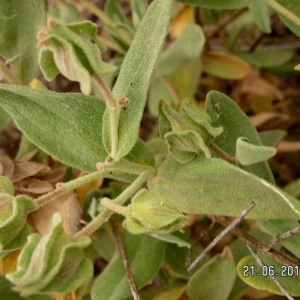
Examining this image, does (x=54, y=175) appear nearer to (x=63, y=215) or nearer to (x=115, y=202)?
(x=63, y=215)

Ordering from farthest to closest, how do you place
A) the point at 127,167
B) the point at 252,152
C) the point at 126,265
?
1. the point at 126,265
2. the point at 127,167
3. the point at 252,152

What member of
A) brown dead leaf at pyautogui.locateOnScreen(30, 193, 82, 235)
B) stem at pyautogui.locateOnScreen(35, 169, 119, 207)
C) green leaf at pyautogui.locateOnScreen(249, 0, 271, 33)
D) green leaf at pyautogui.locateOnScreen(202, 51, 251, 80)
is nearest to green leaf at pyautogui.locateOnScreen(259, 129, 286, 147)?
green leaf at pyautogui.locateOnScreen(249, 0, 271, 33)

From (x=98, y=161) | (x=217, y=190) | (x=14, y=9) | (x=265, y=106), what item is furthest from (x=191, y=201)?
(x=265, y=106)

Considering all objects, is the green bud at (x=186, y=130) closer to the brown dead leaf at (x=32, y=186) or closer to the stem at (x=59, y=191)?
the stem at (x=59, y=191)

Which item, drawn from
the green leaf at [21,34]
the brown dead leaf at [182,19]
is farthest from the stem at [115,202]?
the brown dead leaf at [182,19]

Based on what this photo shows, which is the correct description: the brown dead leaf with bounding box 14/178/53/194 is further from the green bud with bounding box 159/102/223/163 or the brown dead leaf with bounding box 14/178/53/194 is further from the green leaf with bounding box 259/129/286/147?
the green leaf with bounding box 259/129/286/147

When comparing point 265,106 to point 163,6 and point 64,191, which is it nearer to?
point 163,6

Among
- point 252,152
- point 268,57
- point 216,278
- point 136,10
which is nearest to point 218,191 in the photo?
point 252,152
